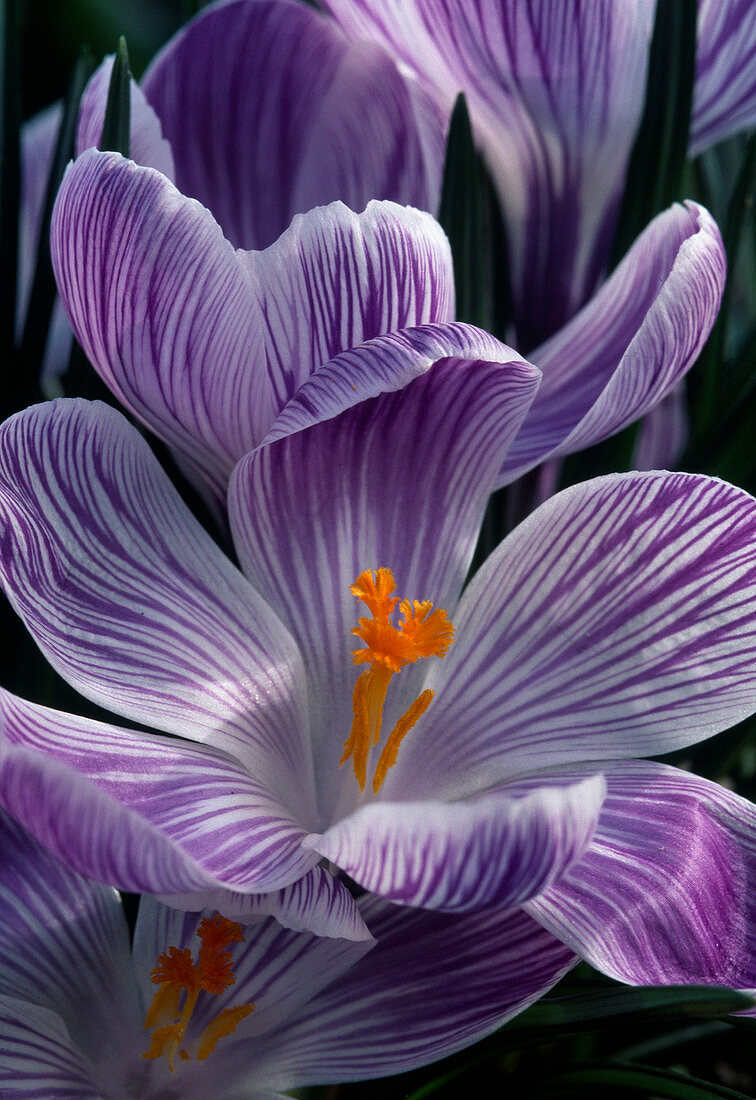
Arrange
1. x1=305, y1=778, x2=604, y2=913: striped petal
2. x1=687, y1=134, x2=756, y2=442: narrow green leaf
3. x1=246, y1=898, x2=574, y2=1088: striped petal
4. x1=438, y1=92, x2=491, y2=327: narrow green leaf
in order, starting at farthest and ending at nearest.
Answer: x1=687, y1=134, x2=756, y2=442: narrow green leaf → x1=438, y1=92, x2=491, y2=327: narrow green leaf → x1=246, y1=898, x2=574, y2=1088: striped petal → x1=305, y1=778, x2=604, y2=913: striped petal

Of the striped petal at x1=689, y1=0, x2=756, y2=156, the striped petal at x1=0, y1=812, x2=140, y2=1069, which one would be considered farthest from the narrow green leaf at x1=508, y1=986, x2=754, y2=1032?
the striped petal at x1=689, y1=0, x2=756, y2=156

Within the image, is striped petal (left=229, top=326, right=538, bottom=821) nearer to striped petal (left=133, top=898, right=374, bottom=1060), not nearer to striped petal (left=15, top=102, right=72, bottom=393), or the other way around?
striped petal (left=133, top=898, right=374, bottom=1060)

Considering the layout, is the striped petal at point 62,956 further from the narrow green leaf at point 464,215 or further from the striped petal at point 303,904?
the narrow green leaf at point 464,215

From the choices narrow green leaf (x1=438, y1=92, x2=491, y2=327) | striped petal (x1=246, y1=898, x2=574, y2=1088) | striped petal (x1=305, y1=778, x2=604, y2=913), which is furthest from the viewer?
narrow green leaf (x1=438, y1=92, x2=491, y2=327)

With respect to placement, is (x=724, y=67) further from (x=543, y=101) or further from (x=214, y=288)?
(x=214, y=288)

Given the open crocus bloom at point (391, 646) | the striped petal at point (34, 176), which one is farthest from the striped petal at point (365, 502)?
the striped petal at point (34, 176)

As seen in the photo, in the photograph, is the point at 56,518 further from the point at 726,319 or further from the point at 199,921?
the point at 726,319
